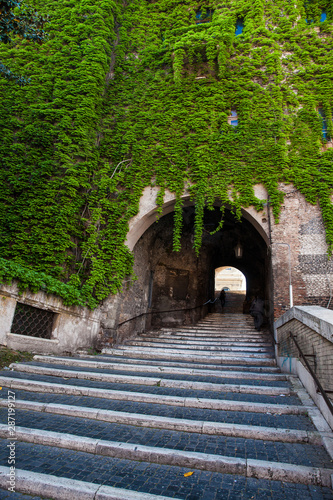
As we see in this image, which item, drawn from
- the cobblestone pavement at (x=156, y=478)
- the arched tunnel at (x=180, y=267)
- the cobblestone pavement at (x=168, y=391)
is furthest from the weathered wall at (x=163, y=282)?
the cobblestone pavement at (x=156, y=478)

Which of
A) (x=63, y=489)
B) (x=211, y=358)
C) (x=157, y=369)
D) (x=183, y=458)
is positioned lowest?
(x=63, y=489)

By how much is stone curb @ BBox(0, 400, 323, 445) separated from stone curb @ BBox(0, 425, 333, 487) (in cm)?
51

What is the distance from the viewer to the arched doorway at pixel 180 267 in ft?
34.1

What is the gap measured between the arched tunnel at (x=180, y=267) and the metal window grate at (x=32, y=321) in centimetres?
271

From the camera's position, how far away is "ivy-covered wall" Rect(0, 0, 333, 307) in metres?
8.03

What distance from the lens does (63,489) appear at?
2.18m

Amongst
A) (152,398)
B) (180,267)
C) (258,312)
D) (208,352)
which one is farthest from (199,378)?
(180,267)

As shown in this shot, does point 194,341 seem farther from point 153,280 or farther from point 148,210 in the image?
point 153,280

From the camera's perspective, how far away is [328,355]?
3055 mm

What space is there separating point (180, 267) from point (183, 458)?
35.5ft

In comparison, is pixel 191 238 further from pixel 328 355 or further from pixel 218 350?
pixel 328 355

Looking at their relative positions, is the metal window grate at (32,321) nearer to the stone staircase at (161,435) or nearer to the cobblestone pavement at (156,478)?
the stone staircase at (161,435)

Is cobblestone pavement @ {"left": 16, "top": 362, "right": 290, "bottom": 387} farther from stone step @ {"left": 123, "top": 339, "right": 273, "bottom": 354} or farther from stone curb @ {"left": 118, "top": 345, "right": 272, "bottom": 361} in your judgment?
stone step @ {"left": 123, "top": 339, "right": 273, "bottom": 354}

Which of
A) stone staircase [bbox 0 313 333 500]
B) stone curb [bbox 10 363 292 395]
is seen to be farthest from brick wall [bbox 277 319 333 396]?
stone curb [bbox 10 363 292 395]
